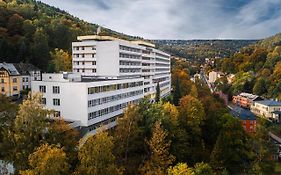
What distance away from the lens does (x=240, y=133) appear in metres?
53.8

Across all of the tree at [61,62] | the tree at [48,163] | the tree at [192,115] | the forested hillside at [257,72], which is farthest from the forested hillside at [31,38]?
the forested hillside at [257,72]

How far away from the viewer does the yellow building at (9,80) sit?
6712 cm

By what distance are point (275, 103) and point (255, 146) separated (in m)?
57.2

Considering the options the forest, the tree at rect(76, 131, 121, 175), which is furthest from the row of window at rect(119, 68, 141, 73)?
the tree at rect(76, 131, 121, 175)

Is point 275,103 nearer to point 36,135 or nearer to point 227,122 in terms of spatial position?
point 227,122

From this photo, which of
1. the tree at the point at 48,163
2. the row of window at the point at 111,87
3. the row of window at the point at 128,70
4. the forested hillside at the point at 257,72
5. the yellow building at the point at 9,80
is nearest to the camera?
the tree at the point at 48,163

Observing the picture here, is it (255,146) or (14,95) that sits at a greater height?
(14,95)

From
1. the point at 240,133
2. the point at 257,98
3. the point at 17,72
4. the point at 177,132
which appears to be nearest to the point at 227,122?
the point at 240,133

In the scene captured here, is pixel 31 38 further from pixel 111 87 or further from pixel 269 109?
pixel 269 109

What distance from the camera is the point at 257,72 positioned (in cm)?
16512

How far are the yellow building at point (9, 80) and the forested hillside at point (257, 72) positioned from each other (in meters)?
97.2

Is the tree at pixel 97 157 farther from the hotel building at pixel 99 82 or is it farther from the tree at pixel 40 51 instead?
the tree at pixel 40 51

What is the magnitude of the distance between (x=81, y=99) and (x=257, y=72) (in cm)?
13991

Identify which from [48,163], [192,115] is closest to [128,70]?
[192,115]
